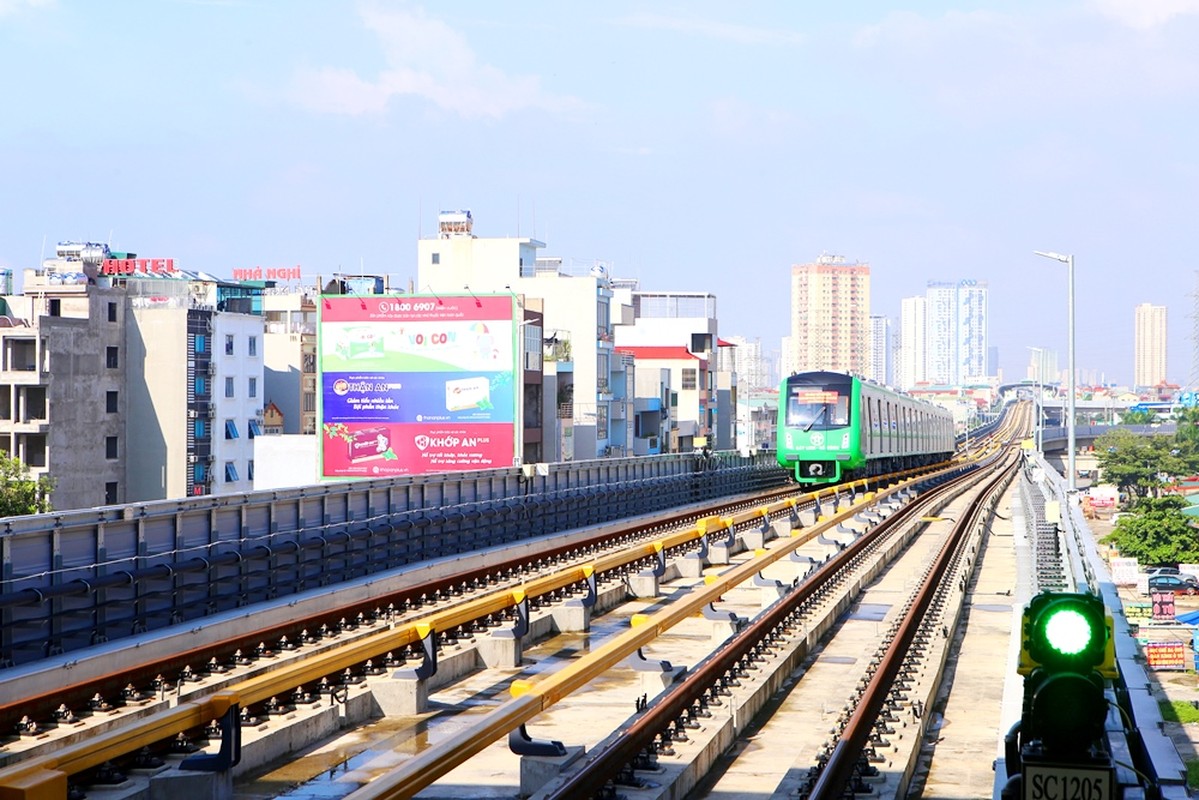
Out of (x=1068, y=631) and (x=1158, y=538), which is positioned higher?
(x=1068, y=631)

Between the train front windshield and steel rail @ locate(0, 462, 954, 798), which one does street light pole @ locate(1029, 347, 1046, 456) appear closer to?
the train front windshield

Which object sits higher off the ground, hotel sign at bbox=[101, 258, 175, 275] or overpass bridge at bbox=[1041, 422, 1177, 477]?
hotel sign at bbox=[101, 258, 175, 275]

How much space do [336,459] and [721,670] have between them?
27.3 metres

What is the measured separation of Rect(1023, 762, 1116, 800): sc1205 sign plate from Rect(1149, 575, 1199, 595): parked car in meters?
39.0

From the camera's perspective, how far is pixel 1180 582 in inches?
1706

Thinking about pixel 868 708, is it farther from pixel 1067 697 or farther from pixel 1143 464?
pixel 1143 464

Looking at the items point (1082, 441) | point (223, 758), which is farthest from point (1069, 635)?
point (1082, 441)

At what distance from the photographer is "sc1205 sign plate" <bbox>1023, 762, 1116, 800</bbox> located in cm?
422

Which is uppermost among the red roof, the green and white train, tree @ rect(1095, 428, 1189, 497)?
the red roof

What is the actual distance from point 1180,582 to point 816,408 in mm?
13647

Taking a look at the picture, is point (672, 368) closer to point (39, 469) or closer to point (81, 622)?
point (39, 469)

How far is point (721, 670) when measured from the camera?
11.2 meters

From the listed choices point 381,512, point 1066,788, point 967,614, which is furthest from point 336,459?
point 1066,788

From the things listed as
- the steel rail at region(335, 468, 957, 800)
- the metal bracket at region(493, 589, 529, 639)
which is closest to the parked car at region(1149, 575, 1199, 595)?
the steel rail at region(335, 468, 957, 800)
